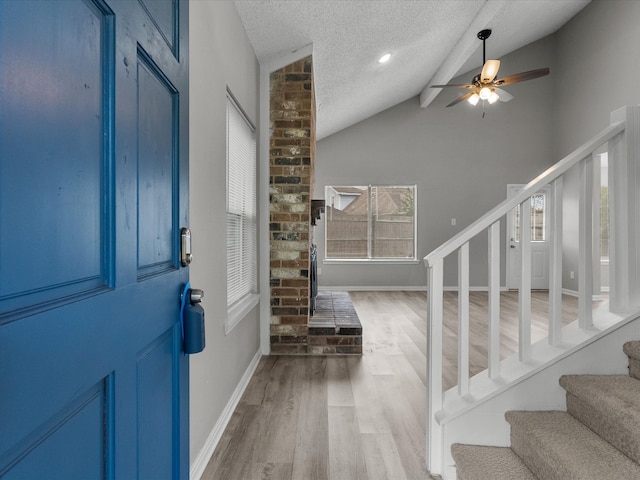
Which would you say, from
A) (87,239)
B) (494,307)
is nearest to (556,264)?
(494,307)

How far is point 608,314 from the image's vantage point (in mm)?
1647

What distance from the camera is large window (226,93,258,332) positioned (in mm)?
2385

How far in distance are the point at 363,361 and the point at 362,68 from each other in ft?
10.1

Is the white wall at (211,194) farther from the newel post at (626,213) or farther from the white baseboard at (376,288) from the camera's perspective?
the white baseboard at (376,288)

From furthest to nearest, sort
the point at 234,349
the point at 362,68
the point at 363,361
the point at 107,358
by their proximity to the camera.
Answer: the point at 362,68
the point at 363,361
the point at 234,349
the point at 107,358

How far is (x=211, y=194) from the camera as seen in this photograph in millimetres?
1853

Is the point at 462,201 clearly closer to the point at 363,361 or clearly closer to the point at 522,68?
the point at 522,68

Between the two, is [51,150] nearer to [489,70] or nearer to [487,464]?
[487,464]

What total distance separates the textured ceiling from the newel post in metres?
1.96

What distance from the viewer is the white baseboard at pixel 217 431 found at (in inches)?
62.3

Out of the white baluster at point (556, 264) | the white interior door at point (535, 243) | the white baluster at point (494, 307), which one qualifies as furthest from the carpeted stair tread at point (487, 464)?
the white interior door at point (535, 243)

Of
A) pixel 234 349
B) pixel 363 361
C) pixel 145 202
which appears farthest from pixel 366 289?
pixel 145 202

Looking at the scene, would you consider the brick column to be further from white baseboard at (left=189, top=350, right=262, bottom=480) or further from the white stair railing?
the white stair railing

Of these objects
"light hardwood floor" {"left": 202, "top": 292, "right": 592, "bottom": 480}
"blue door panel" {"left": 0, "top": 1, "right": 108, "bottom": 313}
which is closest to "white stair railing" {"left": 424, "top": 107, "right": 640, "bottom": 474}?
"light hardwood floor" {"left": 202, "top": 292, "right": 592, "bottom": 480}
